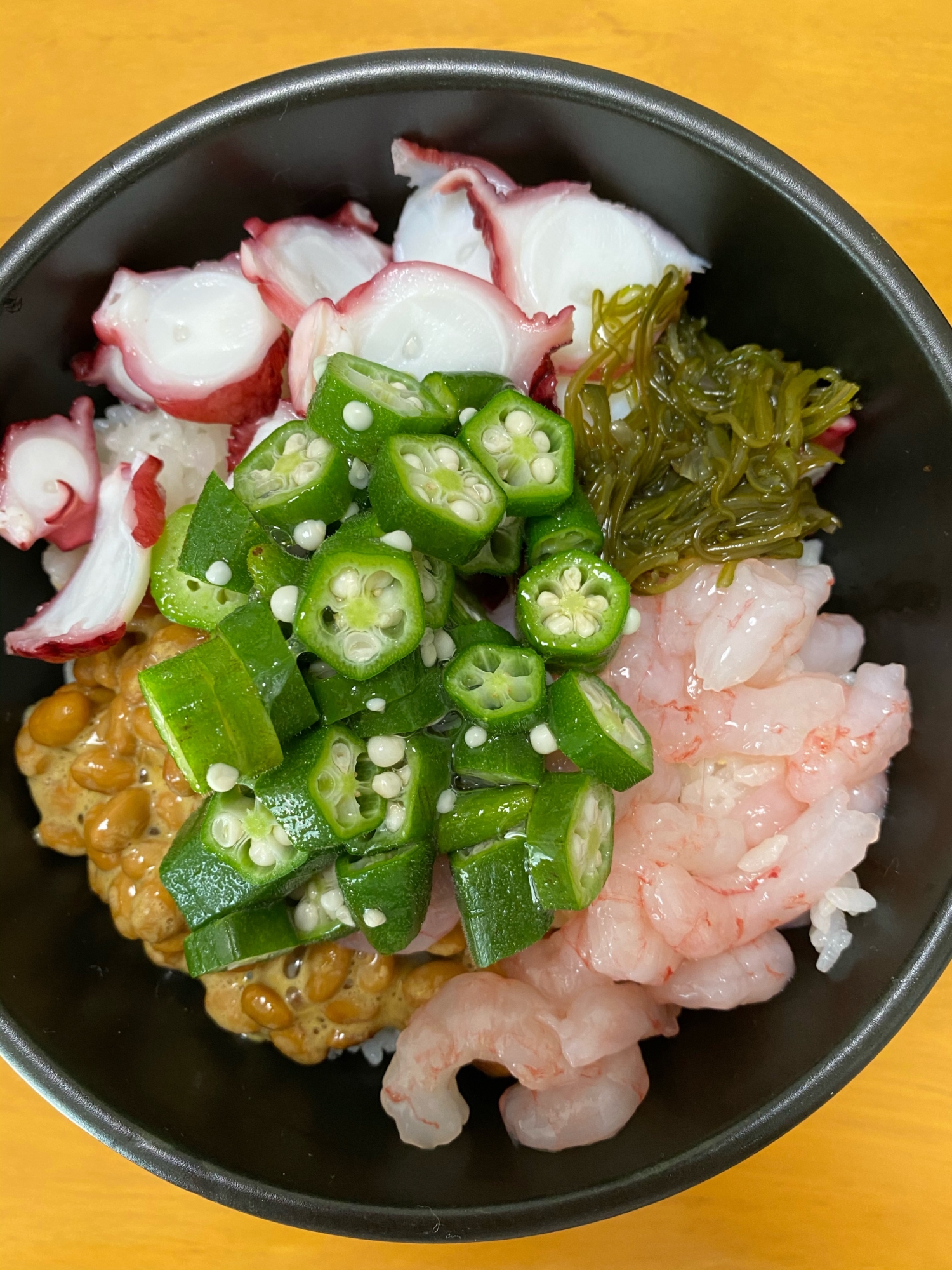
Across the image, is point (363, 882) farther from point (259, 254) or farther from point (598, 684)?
point (259, 254)

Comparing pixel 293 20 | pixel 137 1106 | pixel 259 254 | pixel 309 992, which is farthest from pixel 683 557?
pixel 293 20

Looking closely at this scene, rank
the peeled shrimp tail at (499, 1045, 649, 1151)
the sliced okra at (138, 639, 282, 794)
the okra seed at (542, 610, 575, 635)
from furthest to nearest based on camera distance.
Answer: the peeled shrimp tail at (499, 1045, 649, 1151)
the okra seed at (542, 610, 575, 635)
the sliced okra at (138, 639, 282, 794)

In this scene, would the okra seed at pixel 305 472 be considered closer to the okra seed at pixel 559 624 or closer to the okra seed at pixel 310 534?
the okra seed at pixel 310 534

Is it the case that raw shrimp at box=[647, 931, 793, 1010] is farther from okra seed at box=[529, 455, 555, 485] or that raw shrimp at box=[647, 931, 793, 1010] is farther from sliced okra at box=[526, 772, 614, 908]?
okra seed at box=[529, 455, 555, 485]

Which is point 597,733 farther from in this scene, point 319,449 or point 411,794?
point 319,449

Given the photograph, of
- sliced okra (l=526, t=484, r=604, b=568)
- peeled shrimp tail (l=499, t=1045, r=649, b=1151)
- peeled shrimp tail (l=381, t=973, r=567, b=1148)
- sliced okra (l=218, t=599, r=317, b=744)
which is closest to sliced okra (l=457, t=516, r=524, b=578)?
sliced okra (l=526, t=484, r=604, b=568)

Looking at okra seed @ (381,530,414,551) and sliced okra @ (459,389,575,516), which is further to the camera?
sliced okra @ (459,389,575,516)
